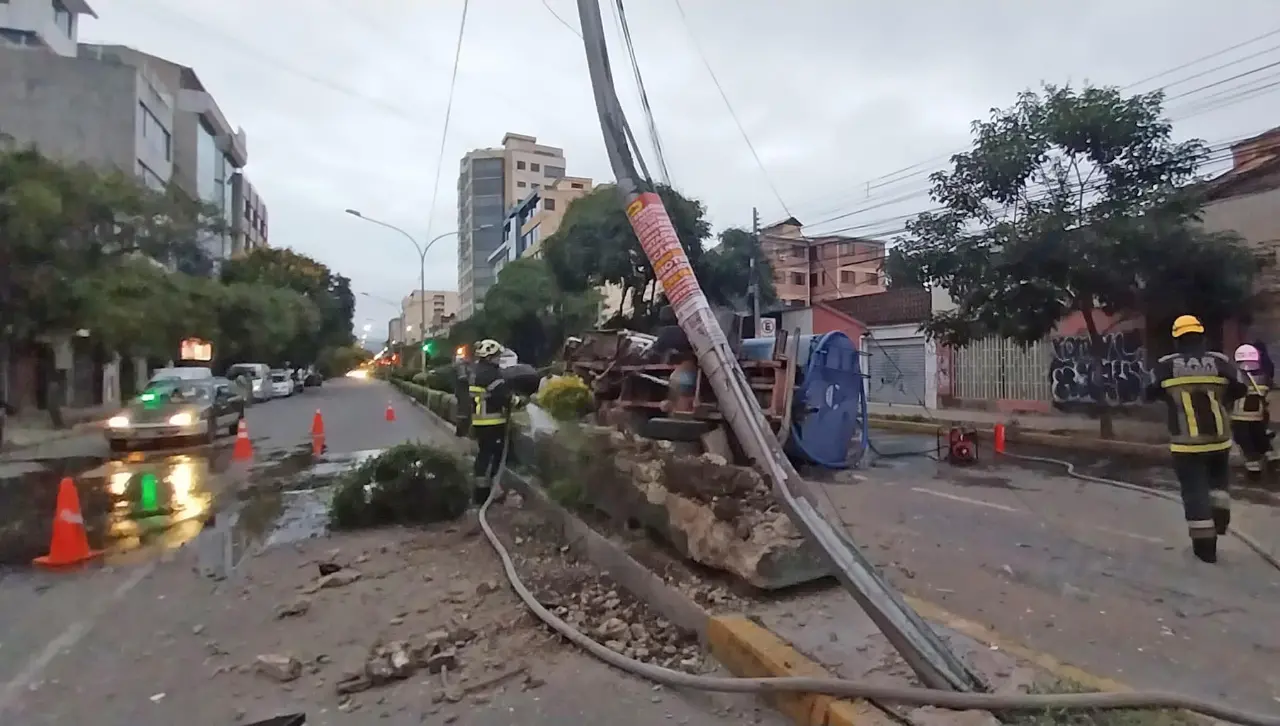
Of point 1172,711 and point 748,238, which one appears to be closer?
point 1172,711

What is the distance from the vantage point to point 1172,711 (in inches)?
126

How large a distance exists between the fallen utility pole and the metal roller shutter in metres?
20.7

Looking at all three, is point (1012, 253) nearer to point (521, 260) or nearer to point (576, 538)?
point (576, 538)

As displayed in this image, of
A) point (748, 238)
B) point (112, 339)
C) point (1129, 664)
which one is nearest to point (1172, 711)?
point (1129, 664)

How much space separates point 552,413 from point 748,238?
16528 millimetres

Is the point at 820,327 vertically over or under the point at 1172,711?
over

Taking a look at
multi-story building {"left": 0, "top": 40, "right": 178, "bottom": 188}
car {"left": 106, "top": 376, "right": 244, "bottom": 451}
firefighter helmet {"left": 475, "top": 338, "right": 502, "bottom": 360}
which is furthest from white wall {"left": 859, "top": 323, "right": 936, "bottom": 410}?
multi-story building {"left": 0, "top": 40, "right": 178, "bottom": 188}

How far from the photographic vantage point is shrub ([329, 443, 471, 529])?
331 inches

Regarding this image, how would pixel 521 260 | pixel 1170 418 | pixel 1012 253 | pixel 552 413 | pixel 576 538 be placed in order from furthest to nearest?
1. pixel 521 260
2. pixel 1012 253
3. pixel 552 413
4. pixel 576 538
5. pixel 1170 418

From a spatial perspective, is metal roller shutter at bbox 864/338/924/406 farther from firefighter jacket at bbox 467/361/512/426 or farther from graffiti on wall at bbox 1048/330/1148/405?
firefighter jacket at bbox 467/361/512/426

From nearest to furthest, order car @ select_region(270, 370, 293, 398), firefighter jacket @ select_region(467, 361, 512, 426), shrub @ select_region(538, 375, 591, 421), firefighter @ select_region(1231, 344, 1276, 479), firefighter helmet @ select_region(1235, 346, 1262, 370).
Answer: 1. firefighter jacket @ select_region(467, 361, 512, 426)
2. firefighter @ select_region(1231, 344, 1276, 479)
3. firefighter helmet @ select_region(1235, 346, 1262, 370)
4. shrub @ select_region(538, 375, 591, 421)
5. car @ select_region(270, 370, 293, 398)

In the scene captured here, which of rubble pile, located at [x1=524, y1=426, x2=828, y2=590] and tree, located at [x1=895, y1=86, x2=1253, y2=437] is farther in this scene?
tree, located at [x1=895, y1=86, x2=1253, y2=437]

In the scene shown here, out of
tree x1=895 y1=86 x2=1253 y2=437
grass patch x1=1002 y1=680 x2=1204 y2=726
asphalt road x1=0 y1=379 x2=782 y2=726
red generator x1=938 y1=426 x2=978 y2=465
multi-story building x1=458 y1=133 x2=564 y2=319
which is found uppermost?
multi-story building x1=458 y1=133 x2=564 y2=319

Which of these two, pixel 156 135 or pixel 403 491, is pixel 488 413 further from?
pixel 156 135
